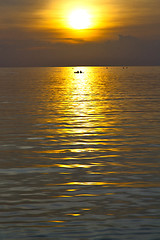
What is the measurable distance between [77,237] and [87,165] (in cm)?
914

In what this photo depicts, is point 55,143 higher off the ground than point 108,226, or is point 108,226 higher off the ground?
point 55,143

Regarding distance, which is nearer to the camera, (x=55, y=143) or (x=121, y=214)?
(x=121, y=214)

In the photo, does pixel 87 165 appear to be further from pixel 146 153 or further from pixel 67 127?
pixel 67 127

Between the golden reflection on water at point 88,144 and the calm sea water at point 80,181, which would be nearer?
the calm sea water at point 80,181

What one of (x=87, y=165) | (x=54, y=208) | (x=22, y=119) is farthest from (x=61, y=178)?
(x=22, y=119)

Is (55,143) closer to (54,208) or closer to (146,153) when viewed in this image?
(146,153)

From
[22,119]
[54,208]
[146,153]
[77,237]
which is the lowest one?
[77,237]

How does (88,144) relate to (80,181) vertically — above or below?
above

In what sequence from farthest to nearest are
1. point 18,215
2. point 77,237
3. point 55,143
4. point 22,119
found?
point 22,119
point 55,143
point 18,215
point 77,237

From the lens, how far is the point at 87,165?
21.2 metres

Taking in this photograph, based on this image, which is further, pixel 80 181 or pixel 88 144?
pixel 88 144

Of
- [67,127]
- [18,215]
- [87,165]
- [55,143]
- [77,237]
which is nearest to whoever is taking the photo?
[77,237]

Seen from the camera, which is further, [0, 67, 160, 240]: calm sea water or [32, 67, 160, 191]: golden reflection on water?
[32, 67, 160, 191]: golden reflection on water

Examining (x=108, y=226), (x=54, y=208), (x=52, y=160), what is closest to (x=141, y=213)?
(x=108, y=226)
